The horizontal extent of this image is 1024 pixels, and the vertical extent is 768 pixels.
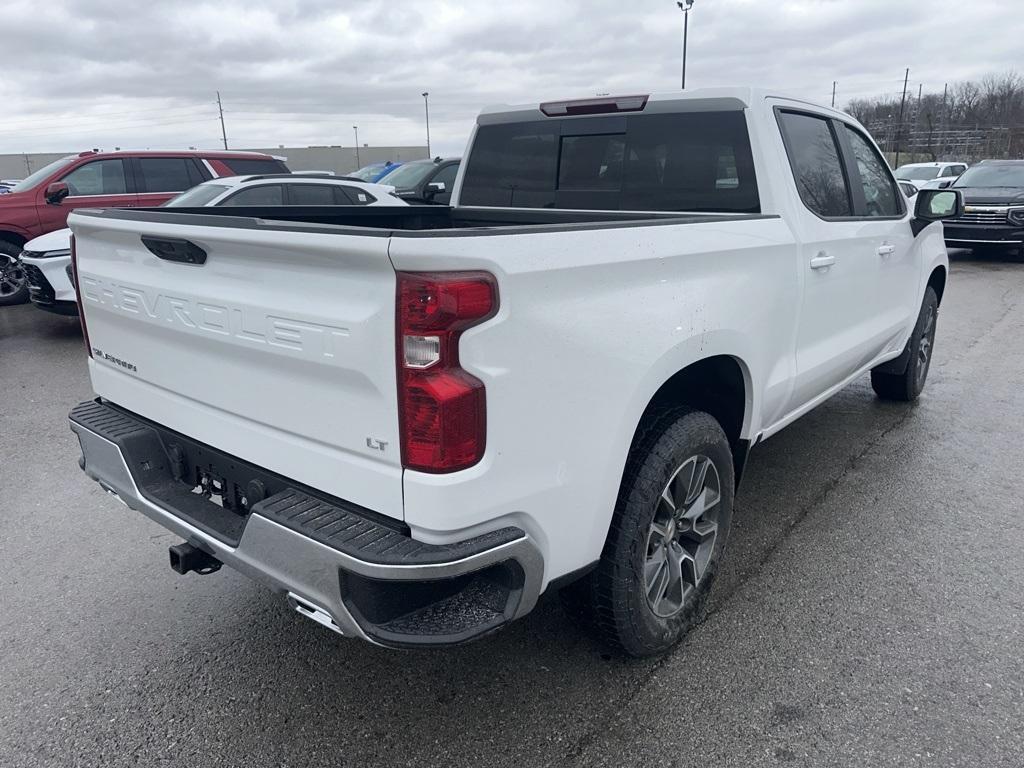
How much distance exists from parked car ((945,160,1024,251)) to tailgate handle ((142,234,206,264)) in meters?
13.4

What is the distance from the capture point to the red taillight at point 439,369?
181cm

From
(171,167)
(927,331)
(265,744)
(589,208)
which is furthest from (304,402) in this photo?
(171,167)

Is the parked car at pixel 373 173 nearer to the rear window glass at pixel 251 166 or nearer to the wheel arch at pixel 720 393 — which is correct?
the rear window glass at pixel 251 166

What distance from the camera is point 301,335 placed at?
2.03 meters

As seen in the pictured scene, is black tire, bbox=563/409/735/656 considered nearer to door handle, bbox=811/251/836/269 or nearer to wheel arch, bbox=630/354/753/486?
wheel arch, bbox=630/354/753/486

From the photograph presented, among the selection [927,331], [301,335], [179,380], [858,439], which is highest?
[301,335]

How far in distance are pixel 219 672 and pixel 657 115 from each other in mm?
2966

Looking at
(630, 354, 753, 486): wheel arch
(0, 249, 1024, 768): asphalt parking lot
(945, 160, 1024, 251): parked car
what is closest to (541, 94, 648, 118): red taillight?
(630, 354, 753, 486): wheel arch

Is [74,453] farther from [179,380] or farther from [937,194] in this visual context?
[937,194]

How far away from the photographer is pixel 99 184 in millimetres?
10336

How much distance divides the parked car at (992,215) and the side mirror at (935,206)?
9.34m

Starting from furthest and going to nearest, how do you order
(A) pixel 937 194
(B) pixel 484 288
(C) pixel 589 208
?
(A) pixel 937 194
(C) pixel 589 208
(B) pixel 484 288

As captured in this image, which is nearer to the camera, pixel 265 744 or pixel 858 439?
pixel 265 744

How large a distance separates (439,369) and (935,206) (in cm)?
409
